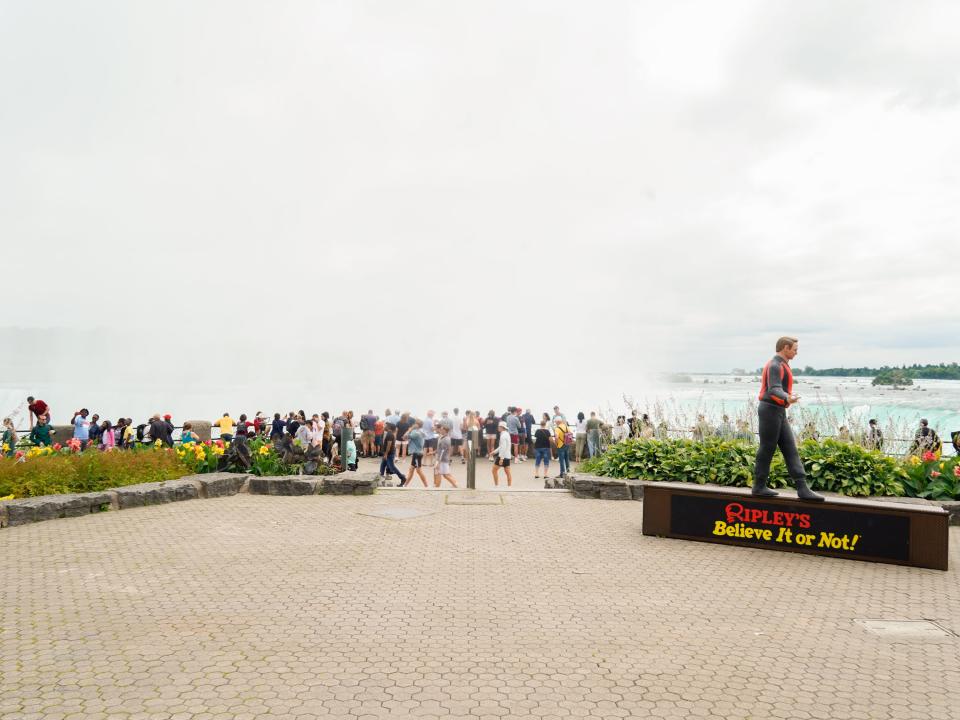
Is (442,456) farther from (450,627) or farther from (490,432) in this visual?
(450,627)

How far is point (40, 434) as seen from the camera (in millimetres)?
17062

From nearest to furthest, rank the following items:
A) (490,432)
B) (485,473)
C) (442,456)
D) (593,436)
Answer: (442,456), (593,436), (485,473), (490,432)

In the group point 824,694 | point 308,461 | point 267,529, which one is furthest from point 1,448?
point 824,694

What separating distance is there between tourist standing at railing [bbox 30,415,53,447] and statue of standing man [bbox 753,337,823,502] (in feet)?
55.1

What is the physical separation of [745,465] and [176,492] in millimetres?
9977

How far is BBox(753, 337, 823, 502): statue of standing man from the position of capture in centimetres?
837

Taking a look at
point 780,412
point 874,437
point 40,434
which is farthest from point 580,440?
point 40,434

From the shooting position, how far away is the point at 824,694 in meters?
4.51

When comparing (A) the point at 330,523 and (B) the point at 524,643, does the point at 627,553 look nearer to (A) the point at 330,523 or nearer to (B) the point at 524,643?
(B) the point at 524,643

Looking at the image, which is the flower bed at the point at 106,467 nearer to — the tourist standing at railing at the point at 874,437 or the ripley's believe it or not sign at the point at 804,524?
the ripley's believe it or not sign at the point at 804,524

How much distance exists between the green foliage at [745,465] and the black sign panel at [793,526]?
2.65 metres

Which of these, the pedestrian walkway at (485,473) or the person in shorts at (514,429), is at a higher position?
the person in shorts at (514,429)

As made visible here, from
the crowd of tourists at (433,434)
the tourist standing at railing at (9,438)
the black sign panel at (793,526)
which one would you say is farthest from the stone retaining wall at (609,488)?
the tourist standing at railing at (9,438)

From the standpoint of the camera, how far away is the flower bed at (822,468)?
36.4 feet
